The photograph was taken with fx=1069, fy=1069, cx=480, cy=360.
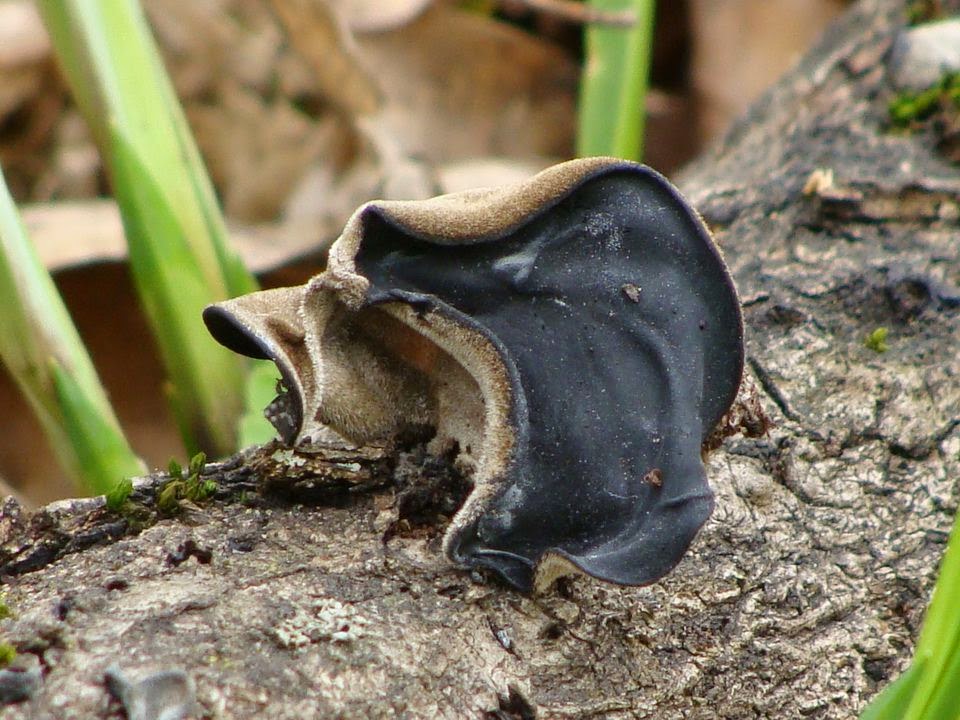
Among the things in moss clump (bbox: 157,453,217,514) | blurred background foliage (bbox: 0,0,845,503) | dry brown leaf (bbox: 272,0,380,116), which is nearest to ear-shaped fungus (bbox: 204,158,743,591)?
moss clump (bbox: 157,453,217,514)

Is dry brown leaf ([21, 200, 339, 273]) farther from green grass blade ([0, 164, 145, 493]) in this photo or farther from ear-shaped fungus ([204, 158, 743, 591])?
ear-shaped fungus ([204, 158, 743, 591])

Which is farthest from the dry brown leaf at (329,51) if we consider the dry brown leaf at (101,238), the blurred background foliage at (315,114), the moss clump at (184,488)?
the moss clump at (184,488)

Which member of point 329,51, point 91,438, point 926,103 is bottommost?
point 91,438

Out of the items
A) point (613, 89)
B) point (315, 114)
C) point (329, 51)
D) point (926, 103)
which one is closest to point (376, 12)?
point (315, 114)

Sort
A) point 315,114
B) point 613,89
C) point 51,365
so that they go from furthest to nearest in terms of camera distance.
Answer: point 315,114, point 613,89, point 51,365

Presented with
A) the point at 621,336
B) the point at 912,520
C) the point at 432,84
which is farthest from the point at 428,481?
the point at 432,84

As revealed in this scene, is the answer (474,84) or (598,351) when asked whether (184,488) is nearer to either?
(598,351)

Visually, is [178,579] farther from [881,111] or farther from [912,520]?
[881,111]
